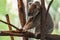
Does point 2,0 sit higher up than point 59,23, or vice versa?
point 2,0

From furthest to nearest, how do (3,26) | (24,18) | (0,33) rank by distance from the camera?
1. (3,26)
2. (24,18)
3. (0,33)

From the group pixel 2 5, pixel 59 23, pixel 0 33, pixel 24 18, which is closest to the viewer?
pixel 0 33

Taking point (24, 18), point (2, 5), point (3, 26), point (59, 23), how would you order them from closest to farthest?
point (24, 18) → point (2, 5) → point (3, 26) → point (59, 23)

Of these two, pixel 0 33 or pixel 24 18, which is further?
pixel 24 18

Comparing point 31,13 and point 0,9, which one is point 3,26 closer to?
point 0,9

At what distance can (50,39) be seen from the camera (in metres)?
0.32

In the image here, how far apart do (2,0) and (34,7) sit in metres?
0.23

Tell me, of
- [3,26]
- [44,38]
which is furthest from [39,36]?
[3,26]

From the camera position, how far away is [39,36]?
320mm

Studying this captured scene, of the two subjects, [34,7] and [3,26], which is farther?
[3,26]

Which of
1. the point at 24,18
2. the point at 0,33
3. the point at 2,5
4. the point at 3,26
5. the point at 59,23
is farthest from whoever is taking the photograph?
the point at 59,23

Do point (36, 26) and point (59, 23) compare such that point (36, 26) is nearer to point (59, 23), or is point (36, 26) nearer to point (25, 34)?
point (25, 34)

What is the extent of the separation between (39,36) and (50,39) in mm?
22

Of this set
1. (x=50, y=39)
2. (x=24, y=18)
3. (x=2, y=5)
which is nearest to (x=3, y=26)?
(x=2, y=5)
